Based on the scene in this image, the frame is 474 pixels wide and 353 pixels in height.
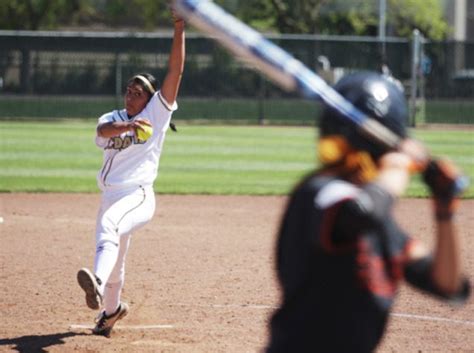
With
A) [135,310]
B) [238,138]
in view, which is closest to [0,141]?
[238,138]

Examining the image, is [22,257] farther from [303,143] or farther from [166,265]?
[303,143]

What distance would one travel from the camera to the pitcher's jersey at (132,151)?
7.41 metres

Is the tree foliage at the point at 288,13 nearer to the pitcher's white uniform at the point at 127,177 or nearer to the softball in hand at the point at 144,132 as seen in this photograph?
the pitcher's white uniform at the point at 127,177

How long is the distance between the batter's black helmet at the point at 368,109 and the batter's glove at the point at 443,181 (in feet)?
0.61

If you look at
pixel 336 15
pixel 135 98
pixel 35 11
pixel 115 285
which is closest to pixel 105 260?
pixel 115 285

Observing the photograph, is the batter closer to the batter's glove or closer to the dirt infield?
the batter's glove

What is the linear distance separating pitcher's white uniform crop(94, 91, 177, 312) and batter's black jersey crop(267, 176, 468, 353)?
390 cm

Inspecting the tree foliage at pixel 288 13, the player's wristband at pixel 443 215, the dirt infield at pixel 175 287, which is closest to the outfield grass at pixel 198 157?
the dirt infield at pixel 175 287

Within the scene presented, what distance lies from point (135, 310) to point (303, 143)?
15.7m

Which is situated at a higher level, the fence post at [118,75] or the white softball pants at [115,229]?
the white softball pants at [115,229]

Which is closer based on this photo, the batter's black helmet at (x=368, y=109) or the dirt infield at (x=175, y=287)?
the batter's black helmet at (x=368, y=109)

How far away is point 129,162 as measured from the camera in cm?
745

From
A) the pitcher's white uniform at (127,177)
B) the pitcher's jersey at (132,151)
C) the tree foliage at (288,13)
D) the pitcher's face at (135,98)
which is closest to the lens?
the pitcher's white uniform at (127,177)

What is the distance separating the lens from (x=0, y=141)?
22734 millimetres
